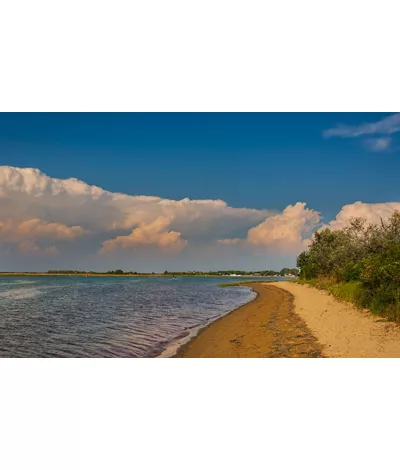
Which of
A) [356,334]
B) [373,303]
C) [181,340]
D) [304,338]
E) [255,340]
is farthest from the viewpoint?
[373,303]

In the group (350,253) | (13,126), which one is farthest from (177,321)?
(350,253)

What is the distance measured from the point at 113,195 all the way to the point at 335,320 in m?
11.5

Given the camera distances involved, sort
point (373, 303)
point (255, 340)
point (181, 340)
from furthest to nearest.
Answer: point (373, 303) < point (181, 340) < point (255, 340)

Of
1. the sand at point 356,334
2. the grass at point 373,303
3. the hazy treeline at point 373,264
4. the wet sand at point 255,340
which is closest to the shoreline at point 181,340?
the wet sand at point 255,340

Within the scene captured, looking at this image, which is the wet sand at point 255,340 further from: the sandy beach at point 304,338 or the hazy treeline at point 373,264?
the hazy treeline at point 373,264

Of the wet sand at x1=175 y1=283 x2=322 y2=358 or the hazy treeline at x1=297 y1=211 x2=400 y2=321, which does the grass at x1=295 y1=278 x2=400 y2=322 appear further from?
the wet sand at x1=175 y1=283 x2=322 y2=358

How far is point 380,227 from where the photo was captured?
20938mm

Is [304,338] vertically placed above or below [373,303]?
below

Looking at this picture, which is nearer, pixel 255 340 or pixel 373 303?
pixel 255 340

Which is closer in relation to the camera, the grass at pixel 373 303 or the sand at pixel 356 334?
the sand at pixel 356 334

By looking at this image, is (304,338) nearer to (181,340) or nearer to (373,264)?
(181,340)

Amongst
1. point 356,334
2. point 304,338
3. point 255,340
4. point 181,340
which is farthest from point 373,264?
point 181,340

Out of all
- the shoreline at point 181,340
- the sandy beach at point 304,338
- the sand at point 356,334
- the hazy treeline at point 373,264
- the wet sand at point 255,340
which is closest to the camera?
the sand at point 356,334

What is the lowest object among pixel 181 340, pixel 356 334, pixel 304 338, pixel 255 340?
pixel 181 340
